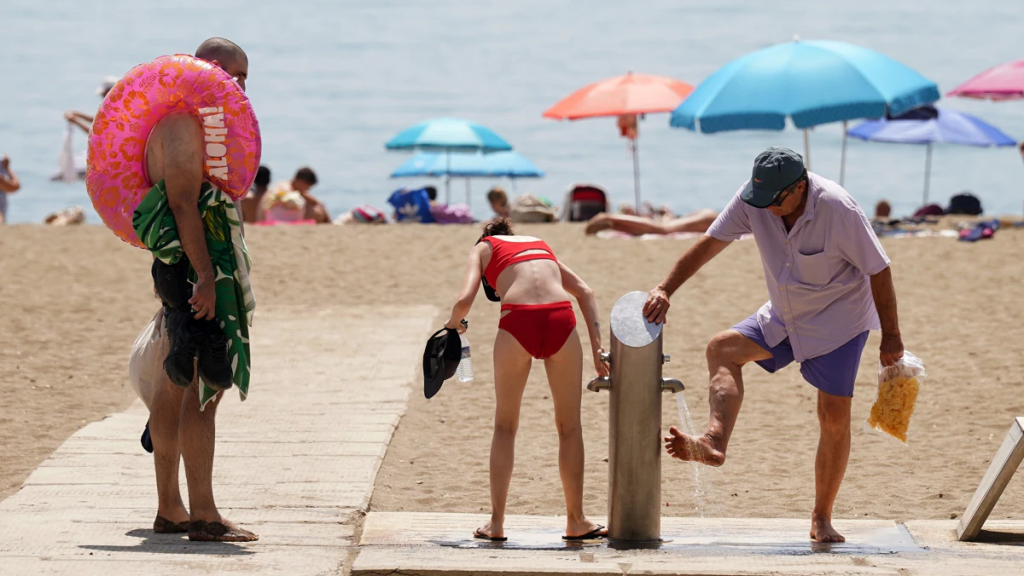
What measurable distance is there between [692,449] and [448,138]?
15629 millimetres

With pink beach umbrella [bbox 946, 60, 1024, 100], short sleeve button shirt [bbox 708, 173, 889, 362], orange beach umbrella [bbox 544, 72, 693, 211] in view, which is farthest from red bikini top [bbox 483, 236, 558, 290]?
pink beach umbrella [bbox 946, 60, 1024, 100]

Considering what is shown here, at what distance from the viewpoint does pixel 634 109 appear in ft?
54.6

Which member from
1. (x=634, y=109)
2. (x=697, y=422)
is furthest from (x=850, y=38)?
(x=697, y=422)

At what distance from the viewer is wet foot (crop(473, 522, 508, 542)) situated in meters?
4.54

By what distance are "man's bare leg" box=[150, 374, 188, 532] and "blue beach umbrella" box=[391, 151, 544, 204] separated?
17.4m

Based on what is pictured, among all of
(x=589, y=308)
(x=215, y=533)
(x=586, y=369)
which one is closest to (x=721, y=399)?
(x=589, y=308)

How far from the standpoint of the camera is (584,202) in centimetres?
1655

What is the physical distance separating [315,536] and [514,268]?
4.07 feet

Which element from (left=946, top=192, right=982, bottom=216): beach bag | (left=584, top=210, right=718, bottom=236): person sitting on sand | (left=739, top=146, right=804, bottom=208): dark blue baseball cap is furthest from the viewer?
(left=946, top=192, right=982, bottom=216): beach bag

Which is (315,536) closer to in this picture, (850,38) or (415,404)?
(415,404)

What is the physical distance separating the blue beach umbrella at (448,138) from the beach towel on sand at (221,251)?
49.1 feet

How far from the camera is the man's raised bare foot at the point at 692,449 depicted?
4.28 metres

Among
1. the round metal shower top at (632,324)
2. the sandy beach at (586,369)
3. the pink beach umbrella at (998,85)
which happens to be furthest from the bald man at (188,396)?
the pink beach umbrella at (998,85)

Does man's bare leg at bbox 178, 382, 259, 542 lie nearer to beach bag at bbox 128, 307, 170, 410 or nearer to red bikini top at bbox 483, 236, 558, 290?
beach bag at bbox 128, 307, 170, 410
